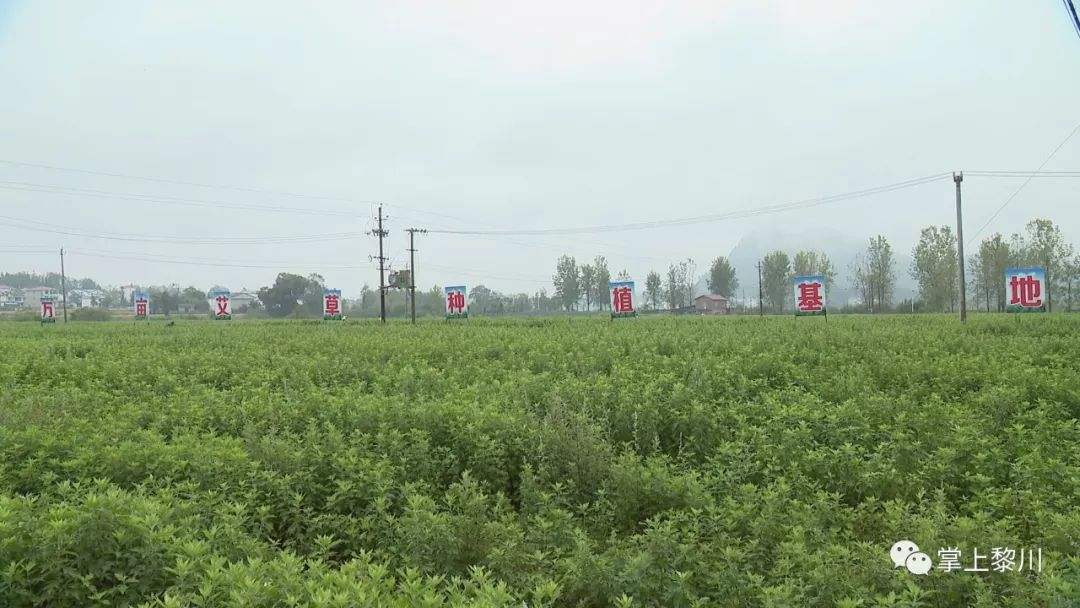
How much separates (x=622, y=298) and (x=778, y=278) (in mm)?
48411

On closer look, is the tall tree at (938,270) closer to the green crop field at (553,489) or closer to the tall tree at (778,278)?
the tall tree at (778,278)

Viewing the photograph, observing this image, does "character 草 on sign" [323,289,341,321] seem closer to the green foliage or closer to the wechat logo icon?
the green foliage

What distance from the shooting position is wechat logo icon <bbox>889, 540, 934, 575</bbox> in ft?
12.1

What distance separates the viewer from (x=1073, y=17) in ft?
12.4

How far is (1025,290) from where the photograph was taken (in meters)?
21.5

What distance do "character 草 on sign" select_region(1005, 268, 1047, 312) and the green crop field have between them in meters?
14.3

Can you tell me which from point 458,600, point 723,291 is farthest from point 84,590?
point 723,291

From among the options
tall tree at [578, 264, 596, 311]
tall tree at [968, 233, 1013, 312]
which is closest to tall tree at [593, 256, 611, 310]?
tall tree at [578, 264, 596, 311]

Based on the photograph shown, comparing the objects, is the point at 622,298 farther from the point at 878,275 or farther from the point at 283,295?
the point at 283,295

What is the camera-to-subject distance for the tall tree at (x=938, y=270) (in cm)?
5700

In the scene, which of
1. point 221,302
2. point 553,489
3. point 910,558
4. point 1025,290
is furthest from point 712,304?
point 910,558

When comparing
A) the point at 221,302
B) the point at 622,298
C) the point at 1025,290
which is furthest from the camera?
the point at 221,302

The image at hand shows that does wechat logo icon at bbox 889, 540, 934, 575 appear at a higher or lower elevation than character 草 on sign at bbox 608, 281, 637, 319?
lower

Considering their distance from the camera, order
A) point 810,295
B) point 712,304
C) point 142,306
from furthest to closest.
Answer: point 712,304 → point 142,306 → point 810,295
